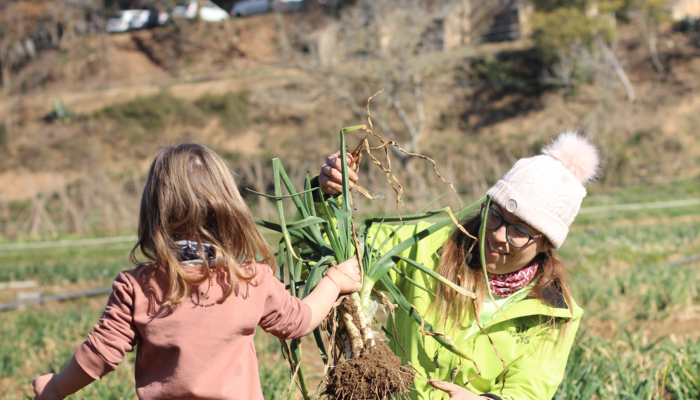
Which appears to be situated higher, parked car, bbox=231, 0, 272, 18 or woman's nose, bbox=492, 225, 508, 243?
parked car, bbox=231, 0, 272, 18

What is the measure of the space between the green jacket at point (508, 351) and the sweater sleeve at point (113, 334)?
894mm

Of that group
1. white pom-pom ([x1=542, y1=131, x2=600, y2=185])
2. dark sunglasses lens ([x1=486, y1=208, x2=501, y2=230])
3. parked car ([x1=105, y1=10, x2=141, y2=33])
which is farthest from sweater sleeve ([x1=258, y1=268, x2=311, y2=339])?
parked car ([x1=105, y1=10, x2=141, y2=33])

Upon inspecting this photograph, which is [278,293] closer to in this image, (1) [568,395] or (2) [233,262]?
(2) [233,262]

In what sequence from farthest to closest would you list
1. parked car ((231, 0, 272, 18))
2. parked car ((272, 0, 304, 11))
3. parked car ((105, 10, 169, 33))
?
parked car ((105, 10, 169, 33)) → parked car ((231, 0, 272, 18)) → parked car ((272, 0, 304, 11))

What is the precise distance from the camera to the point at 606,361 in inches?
134

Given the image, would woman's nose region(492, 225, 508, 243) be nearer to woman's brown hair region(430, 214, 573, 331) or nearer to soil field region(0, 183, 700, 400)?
woman's brown hair region(430, 214, 573, 331)

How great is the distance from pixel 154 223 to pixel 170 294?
8.0 inches

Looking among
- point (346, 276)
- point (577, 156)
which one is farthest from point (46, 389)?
point (577, 156)

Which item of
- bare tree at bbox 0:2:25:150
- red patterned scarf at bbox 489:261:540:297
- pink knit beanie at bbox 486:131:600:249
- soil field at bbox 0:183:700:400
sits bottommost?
soil field at bbox 0:183:700:400

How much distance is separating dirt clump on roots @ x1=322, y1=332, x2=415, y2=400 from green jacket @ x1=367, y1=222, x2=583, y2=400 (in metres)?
0.24

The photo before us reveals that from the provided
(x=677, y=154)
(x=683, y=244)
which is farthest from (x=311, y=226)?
(x=677, y=154)

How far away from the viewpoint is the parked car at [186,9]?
3781 centimetres

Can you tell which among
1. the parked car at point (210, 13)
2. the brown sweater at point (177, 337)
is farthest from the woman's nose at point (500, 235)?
the parked car at point (210, 13)

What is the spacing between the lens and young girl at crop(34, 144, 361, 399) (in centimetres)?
159
